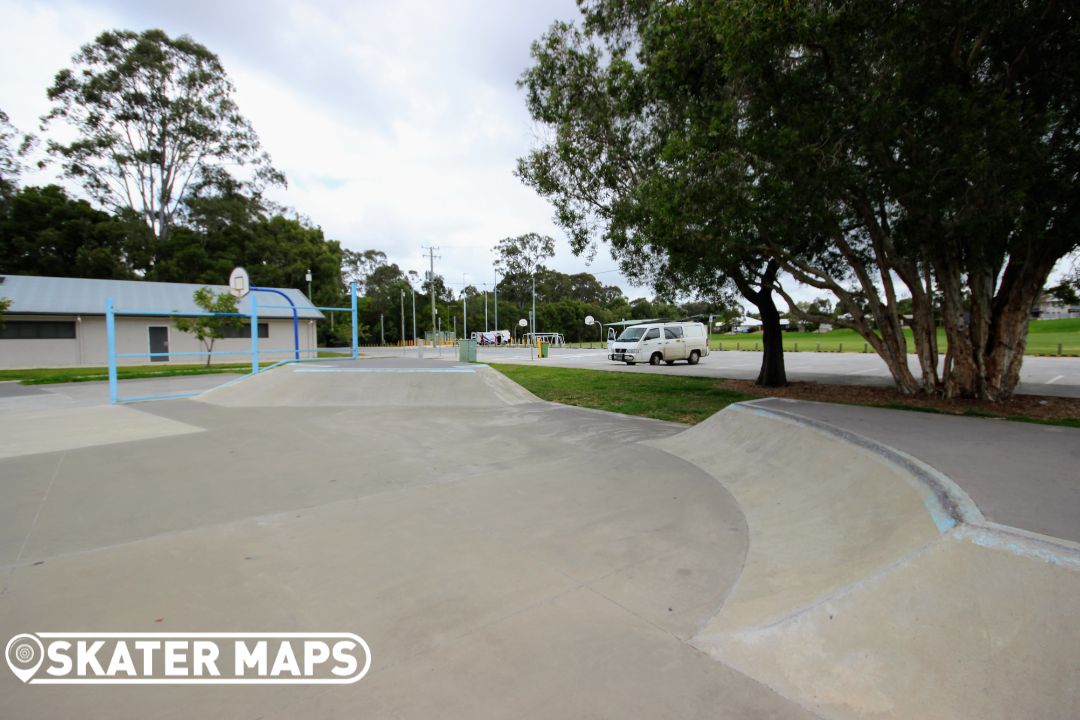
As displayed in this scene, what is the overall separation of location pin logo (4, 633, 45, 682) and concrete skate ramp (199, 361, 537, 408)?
8.92 metres

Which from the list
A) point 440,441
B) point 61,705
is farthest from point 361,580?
point 440,441

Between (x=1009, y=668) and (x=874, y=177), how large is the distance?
27.7 feet

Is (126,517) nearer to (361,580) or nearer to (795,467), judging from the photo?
(361,580)

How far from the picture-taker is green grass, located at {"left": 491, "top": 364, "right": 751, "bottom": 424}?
10.4 m

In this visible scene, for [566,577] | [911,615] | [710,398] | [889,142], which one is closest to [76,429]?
[566,577]

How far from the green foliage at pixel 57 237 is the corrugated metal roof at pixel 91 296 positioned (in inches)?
368

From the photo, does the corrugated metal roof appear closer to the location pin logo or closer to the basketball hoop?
the basketball hoop

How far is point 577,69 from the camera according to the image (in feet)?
37.2

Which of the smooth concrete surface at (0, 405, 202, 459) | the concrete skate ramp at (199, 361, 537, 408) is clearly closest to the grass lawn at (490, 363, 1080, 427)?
the concrete skate ramp at (199, 361, 537, 408)

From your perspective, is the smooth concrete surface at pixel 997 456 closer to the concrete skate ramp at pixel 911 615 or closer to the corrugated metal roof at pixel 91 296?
the concrete skate ramp at pixel 911 615

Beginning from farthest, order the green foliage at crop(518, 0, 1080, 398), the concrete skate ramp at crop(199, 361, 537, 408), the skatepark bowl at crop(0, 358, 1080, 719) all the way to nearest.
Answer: the concrete skate ramp at crop(199, 361, 537, 408)
the green foliage at crop(518, 0, 1080, 398)
the skatepark bowl at crop(0, 358, 1080, 719)

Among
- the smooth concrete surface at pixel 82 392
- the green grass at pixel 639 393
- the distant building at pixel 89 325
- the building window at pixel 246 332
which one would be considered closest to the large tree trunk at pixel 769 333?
the green grass at pixel 639 393

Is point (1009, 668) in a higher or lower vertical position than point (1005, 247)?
lower

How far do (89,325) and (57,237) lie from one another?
1540 cm
